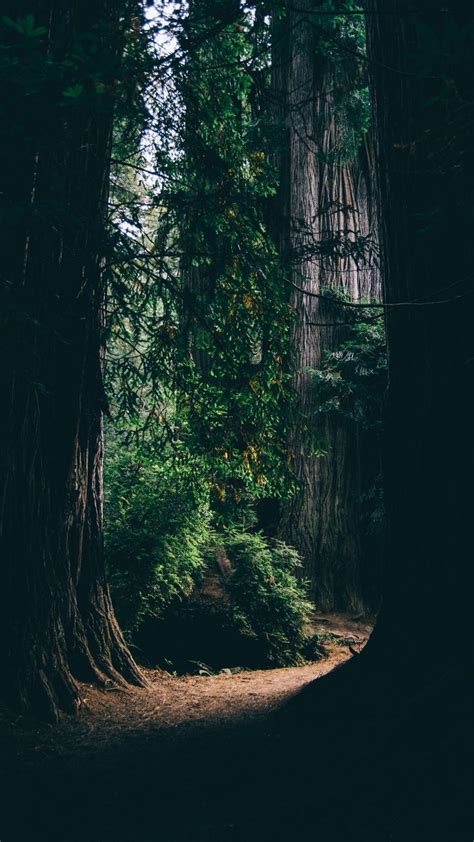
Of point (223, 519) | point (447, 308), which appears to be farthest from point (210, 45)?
point (223, 519)

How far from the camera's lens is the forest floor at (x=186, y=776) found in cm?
339

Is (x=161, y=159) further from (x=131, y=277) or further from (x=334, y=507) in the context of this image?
(x=334, y=507)

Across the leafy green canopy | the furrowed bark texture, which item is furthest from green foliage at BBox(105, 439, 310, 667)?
the furrowed bark texture

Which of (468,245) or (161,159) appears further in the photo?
(161,159)

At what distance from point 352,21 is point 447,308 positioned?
7.76m

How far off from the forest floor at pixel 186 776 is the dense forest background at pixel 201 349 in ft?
0.80

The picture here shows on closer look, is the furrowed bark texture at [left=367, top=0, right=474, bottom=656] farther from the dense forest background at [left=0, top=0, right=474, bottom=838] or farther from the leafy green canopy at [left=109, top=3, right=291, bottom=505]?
the leafy green canopy at [left=109, top=3, right=291, bottom=505]

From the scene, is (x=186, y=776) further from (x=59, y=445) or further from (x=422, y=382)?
(x=422, y=382)

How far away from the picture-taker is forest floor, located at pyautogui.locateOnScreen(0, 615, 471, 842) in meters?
3.39

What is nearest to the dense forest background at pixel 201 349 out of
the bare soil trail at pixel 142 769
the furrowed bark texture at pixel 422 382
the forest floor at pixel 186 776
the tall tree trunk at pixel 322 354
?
the furrowed bark texture at pixel 422 382

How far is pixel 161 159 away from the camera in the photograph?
585 centimetres

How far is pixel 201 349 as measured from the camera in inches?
252

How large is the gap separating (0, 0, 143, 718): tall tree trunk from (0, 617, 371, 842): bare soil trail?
0.39 m

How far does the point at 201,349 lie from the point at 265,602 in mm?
3386
